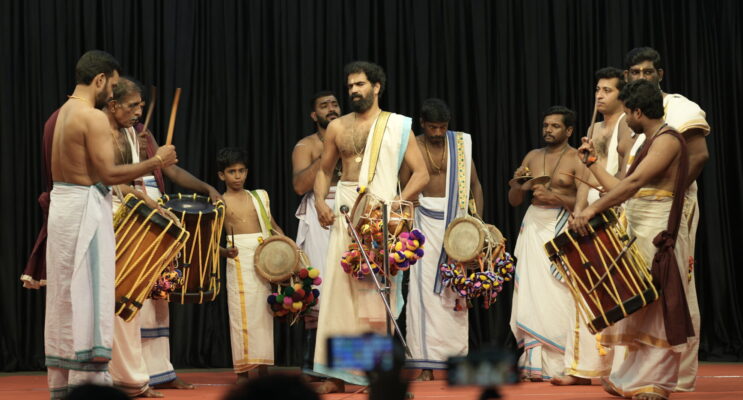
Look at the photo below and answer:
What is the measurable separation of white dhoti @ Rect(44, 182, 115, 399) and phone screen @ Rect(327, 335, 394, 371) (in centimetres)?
333

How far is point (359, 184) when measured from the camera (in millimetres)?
6234

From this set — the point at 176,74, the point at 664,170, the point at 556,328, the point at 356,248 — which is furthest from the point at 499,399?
the point at 176,74

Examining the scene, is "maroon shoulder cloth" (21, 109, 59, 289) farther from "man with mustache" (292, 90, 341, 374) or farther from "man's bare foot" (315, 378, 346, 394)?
"man with mustache" (292, 90, 341, 374)

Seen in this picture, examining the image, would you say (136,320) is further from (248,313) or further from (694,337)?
(694,337)

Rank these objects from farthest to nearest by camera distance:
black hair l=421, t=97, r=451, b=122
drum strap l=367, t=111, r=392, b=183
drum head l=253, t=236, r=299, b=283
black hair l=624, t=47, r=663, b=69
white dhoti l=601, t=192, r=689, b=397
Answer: black hair l=421, t=97, r=451, b=122
drum head l=253, t=236, r=299, b=283
black hair l=624, t=47, r=663, b=69
drum strap l=367, t=111, r=392, b=183
white dhoti l=601, t=192, r=689, b=397

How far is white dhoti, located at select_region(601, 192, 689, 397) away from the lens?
17.8 feet

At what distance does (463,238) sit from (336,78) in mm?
2464

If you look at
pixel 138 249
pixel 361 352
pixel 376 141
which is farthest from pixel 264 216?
pixel 361 352

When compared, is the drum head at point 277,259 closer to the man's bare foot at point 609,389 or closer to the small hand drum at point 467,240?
the small hand drum at point 467,240

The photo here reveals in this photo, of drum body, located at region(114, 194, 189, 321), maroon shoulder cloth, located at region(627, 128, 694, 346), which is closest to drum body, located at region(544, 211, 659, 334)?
maroon shoulder cloth, located at region(627, 128, 694, 346)

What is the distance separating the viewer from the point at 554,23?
9.43 m

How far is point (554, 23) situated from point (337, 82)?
1.97m

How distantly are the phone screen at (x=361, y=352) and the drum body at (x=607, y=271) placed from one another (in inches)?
146

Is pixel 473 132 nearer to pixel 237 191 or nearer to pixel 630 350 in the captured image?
pixel 237 191
